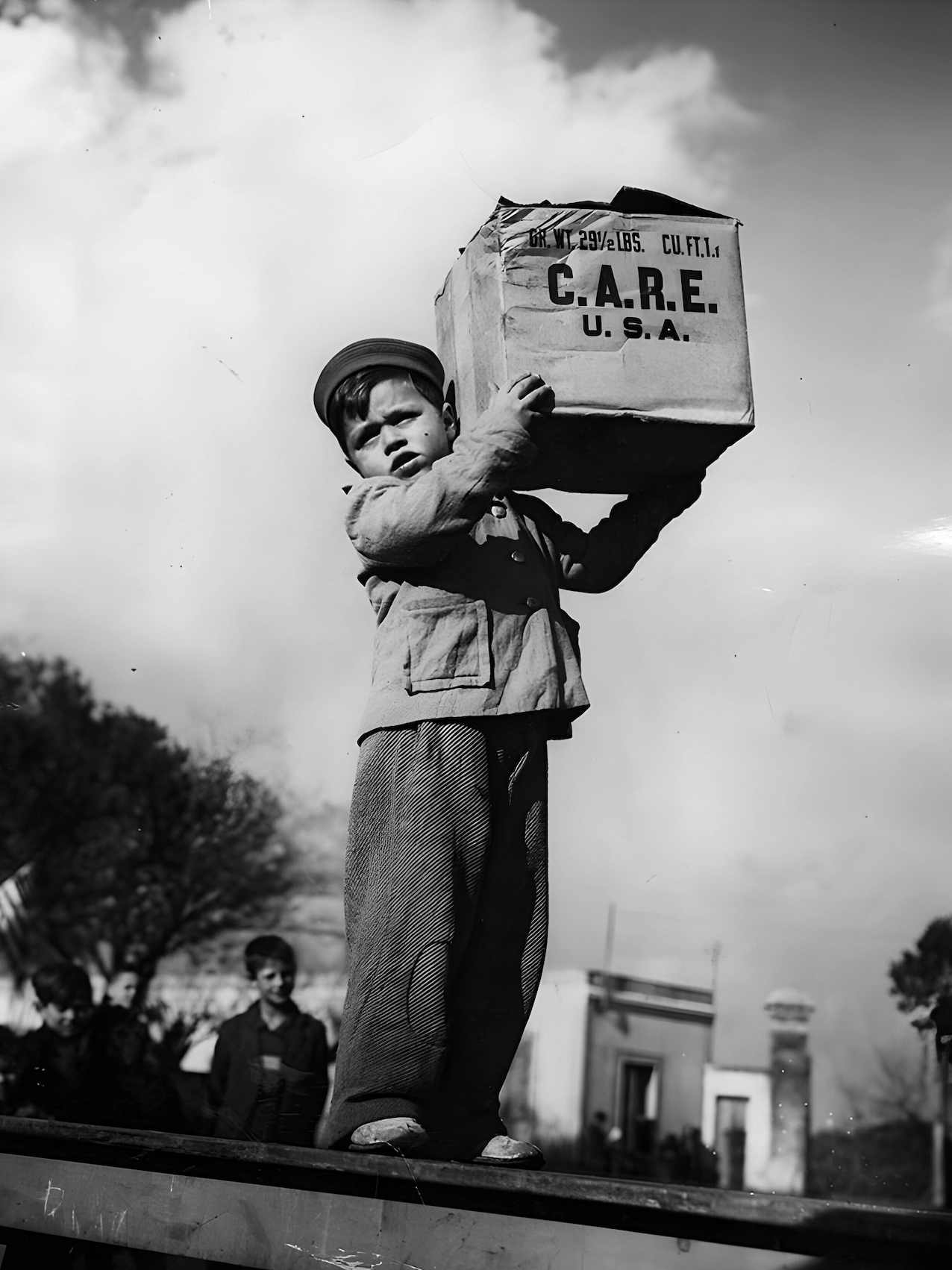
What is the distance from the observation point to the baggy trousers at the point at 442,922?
175 cm

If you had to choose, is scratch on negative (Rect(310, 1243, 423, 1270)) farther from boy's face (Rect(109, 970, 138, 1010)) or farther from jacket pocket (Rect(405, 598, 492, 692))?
boy's face (Rect(109, 970, 138, 1010))

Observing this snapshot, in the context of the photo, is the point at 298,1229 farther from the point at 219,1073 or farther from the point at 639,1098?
the point at 639,1098

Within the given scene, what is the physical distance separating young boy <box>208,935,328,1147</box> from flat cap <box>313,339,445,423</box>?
2.26 meters

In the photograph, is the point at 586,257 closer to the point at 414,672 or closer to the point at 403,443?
the point at 403,443

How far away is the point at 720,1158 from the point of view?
11609 millimetres

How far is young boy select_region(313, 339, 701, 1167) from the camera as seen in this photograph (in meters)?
1.76

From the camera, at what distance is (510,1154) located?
176 centimetres

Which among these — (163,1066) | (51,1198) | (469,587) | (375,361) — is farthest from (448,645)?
(163,1066)

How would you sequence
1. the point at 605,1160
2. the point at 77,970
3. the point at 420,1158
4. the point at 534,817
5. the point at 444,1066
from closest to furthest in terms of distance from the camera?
the point at 420,1158, the point at 444,1066, the point at 534,817, the point at 77,970, the point at 605,1160

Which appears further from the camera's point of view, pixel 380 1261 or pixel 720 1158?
pixel 720 1158

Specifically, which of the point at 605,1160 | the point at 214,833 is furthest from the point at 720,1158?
the point at 214,833

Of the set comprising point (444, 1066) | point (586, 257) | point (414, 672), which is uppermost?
point (586, 257)

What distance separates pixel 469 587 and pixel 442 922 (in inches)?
21.0

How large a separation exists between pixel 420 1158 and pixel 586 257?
135 cm
